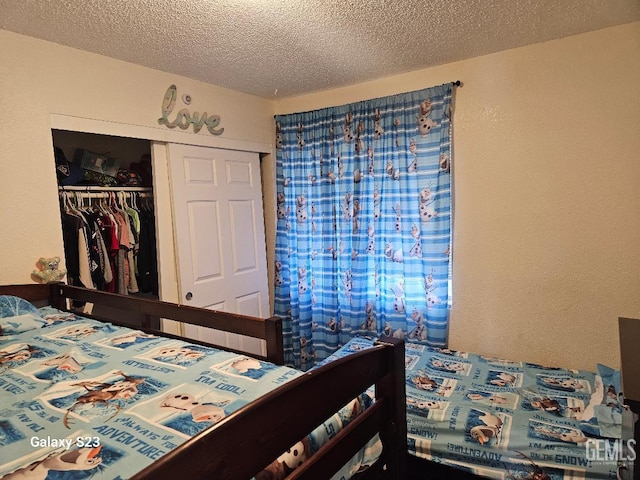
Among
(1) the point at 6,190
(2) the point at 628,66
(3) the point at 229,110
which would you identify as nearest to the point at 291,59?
(3) the point at 229,110

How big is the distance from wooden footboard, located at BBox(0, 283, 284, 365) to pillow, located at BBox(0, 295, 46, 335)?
144 mm

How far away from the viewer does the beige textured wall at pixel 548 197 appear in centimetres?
202

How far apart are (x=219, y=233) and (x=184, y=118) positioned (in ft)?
2.87

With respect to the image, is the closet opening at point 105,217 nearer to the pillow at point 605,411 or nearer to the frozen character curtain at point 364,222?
the frozen character curtain at point 364,222

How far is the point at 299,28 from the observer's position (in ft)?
6.23

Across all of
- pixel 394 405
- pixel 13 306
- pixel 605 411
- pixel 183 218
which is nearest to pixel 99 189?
pixel 183 218

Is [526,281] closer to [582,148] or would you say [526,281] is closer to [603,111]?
[582,148]

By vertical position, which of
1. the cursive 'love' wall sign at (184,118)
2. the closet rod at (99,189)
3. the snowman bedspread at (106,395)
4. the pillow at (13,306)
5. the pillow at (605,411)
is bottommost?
the pillow at (605,411)

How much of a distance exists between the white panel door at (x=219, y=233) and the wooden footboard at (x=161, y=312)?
74 cm

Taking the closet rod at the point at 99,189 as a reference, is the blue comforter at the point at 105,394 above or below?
below

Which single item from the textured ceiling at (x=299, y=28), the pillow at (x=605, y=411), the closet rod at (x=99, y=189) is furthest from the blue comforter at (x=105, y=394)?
the textured ceiling at (x=299, y=28)

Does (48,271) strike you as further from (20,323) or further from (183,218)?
(183,218)

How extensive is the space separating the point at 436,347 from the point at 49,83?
2850 mm

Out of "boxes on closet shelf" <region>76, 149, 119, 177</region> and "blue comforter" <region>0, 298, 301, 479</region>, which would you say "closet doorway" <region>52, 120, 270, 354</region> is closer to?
"boxes on closet shelf" <region>76, 149, 119, 177</region>
